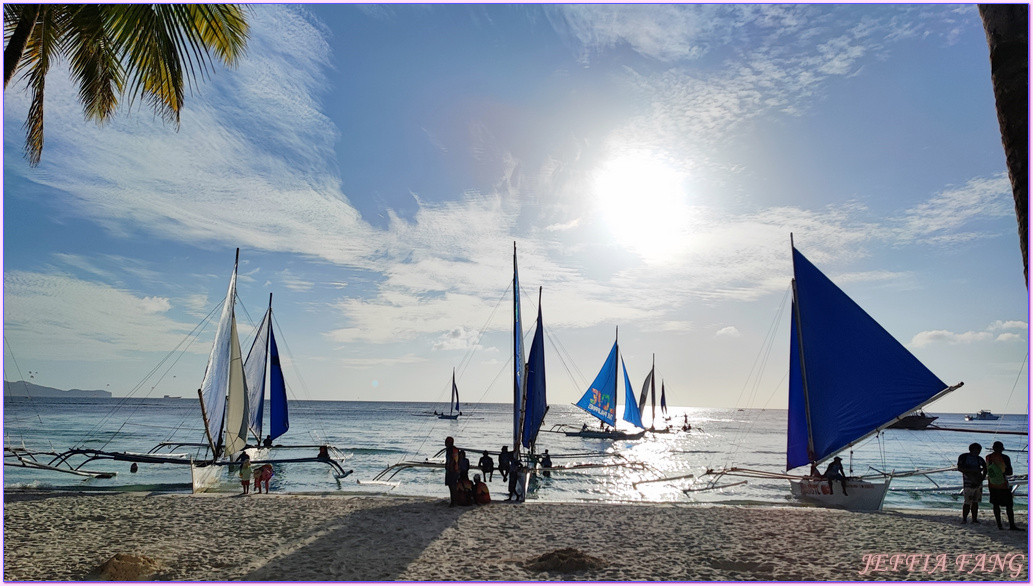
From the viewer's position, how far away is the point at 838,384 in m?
17.8

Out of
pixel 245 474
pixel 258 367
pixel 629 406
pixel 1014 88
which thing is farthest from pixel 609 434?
pixel 1014 88

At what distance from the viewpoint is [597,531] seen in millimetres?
11242

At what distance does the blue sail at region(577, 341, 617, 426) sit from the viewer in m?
45.8

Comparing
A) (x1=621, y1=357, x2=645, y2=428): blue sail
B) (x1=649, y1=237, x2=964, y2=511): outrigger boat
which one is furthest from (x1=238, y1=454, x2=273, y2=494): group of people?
(x1=621, y1=357, x2=645, y2=428): blue sail

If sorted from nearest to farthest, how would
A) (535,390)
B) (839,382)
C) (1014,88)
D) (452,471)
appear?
(1014,88) → (452,471) → (839,382) → (535,390)

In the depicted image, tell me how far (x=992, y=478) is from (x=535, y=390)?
13572mm

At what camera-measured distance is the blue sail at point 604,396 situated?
4581cm

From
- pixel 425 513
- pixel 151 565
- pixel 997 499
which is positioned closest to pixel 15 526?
pixel 151 565

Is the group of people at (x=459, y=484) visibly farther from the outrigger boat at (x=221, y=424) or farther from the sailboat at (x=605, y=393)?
the sailboat at (x=605, y=393)

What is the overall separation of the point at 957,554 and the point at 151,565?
12.7 meters

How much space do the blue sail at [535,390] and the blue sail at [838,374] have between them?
341 inches

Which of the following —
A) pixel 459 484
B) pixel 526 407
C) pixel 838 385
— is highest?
pixel 838 385

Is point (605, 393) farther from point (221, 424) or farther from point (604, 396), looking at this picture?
point (221, 424)

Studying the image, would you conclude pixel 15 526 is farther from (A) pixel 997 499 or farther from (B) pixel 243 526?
(A) pixel 997 499
